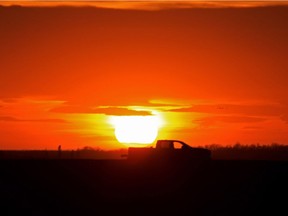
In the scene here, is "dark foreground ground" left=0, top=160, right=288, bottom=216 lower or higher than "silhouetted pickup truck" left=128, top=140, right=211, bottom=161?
lower

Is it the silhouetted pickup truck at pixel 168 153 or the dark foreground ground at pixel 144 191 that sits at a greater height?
the silhouetted pickup truck at pixel 168 153

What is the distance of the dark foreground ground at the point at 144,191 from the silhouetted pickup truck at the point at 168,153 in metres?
3.38

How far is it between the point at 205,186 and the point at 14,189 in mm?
6405

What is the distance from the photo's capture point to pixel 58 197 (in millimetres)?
23172

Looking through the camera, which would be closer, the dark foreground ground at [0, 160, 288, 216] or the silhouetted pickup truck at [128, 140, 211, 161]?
the dark foreground ground at [0, 160, 288, 216]

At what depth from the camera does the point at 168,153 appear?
127 feet

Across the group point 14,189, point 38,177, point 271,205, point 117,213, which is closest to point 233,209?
point 271,205

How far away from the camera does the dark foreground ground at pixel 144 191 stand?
2086 cm

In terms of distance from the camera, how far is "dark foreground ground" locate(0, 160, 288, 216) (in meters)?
20.9

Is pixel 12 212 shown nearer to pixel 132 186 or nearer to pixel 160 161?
pixel 132 186

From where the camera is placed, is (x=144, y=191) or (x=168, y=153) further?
(x=168, y=153)

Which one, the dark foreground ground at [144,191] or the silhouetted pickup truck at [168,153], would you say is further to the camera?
the silhouetted pickup truck at [168,153]

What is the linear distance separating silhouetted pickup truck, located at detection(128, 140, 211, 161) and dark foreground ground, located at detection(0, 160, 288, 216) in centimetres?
338

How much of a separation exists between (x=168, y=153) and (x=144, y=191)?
1356 centimetres
